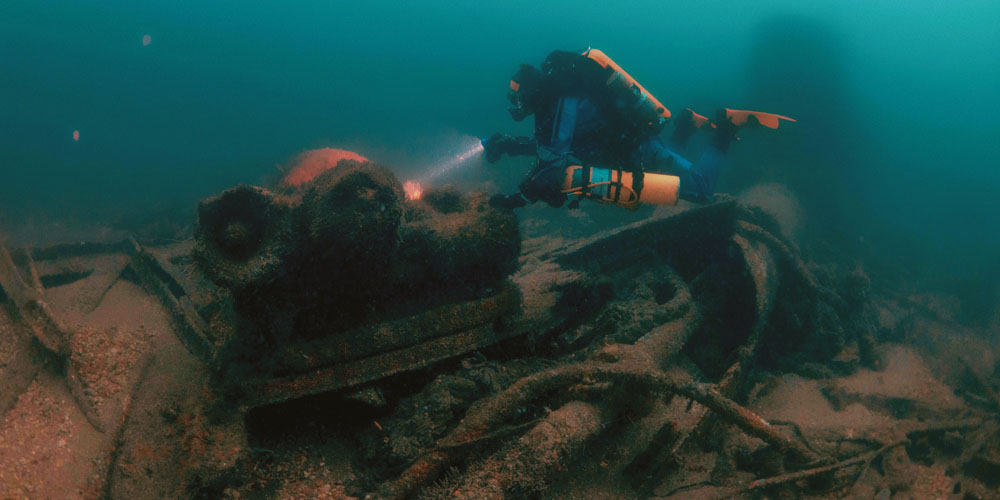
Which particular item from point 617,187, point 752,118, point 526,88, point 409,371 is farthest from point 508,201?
point 752,118

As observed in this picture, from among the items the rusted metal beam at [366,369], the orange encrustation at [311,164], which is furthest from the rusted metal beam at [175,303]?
the orange encrustation at [311,164]

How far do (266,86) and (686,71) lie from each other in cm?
8986

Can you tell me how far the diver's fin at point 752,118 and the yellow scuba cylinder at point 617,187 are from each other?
2.35 m

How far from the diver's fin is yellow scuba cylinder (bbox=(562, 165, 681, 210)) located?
235cm

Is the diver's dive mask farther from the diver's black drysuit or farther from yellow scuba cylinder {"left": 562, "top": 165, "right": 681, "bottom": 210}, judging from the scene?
yellow scuba cylinder {"left": 562, "top": 165, "right": 681, "bottom": 210}

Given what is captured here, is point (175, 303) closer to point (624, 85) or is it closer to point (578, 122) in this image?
point (578, 122)

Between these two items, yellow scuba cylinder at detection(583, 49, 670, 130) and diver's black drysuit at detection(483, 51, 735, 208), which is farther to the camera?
yellow scuba cylinder at detection(583, 49, 670, 130)

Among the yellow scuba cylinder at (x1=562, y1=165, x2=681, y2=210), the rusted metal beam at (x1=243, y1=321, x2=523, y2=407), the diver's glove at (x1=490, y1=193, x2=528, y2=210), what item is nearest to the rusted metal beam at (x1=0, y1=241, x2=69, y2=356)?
the rusted metal beam at (x1=243, y1=321, x2=523, y2=407)

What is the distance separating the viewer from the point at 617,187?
451cm

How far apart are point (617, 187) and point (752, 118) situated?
10.6 feet

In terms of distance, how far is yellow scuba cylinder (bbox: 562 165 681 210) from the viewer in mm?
4414

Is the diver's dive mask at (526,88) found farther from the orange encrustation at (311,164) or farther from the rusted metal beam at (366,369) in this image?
the rusted metal beam at (366,369)

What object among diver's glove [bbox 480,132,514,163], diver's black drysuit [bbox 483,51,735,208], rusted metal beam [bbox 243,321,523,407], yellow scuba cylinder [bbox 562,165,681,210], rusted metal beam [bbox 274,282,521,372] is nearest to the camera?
rusted metal beam [bbox 243,321,523,407]

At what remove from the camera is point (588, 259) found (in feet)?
16.5
